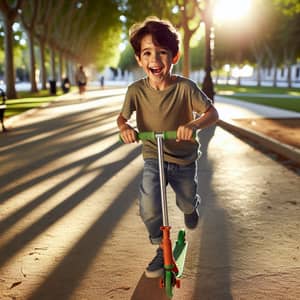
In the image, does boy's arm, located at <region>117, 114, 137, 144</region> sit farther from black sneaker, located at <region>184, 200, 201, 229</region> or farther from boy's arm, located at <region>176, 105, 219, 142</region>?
black sneaker, located at <region>184, 200, 201, 229</region>

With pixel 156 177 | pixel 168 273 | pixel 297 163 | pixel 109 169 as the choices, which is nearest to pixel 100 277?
pixel 168 273

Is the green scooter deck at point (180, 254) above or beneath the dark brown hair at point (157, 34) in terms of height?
beneath

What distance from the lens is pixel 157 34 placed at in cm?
300

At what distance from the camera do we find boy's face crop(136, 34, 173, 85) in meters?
3.01

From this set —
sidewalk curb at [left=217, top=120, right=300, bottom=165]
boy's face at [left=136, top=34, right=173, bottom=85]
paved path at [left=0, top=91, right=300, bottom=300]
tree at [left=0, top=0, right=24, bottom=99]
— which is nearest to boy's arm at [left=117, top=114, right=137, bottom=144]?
boy's face at [left=136, top=34, right=173, bottom=85]

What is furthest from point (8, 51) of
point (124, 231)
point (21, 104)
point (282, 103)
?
point (124, 231)

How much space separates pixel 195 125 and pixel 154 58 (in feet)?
1.78

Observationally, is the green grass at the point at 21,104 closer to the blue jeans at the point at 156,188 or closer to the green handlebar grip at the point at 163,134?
the blue jeans at the point at 156,188

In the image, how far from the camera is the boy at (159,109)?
3027 mm

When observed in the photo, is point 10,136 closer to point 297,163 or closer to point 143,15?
point 297,163

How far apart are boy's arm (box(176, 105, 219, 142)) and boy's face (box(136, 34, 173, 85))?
409 mm

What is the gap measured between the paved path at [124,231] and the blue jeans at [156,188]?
0.39 metres

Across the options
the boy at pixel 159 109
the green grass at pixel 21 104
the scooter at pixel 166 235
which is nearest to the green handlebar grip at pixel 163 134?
the scooter at pixel 166 235

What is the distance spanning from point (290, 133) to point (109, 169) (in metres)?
5.14
